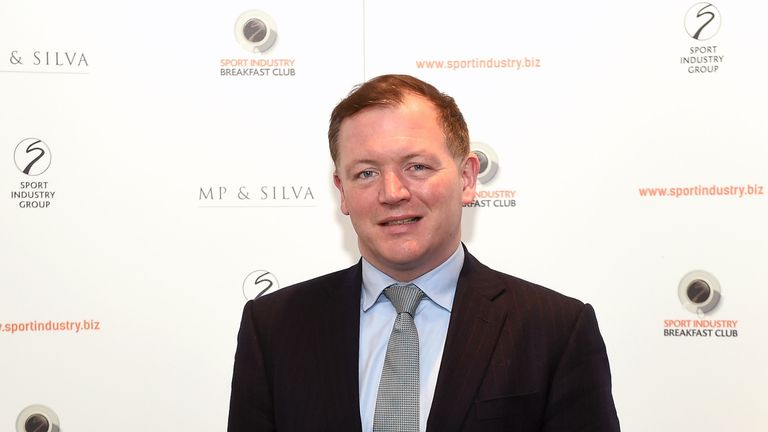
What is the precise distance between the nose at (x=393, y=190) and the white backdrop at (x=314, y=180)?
2.98 ft

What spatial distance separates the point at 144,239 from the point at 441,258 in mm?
1215

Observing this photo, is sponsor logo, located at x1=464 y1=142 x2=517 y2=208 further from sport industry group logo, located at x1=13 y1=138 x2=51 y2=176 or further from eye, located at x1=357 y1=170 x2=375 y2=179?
sport industry group logo, located at x1=13 y1=138 x2=51 y2=176

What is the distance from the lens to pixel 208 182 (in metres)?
2.84

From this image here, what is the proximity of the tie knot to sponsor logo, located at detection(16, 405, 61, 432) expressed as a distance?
1.43 metres

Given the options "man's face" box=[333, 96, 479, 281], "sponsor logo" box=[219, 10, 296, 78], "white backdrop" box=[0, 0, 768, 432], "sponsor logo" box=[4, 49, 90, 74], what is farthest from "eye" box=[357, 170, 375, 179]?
"sponsor logo" box=[4, 49, 90, 74]

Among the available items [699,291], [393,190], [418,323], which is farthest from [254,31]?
[699,291]

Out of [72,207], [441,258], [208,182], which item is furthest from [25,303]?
[441,258]

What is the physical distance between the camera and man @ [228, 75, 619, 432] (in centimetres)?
193

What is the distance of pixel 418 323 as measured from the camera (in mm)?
2053

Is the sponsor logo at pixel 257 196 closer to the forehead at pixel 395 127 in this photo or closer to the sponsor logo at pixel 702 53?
the forehead at pixel 395 127

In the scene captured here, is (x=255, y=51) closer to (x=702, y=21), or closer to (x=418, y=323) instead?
(x=418, y=323)

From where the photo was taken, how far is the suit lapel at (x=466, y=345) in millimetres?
1877

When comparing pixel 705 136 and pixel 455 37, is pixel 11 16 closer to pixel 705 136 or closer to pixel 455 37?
pixel 455 37

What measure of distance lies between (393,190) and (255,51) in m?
1.15
